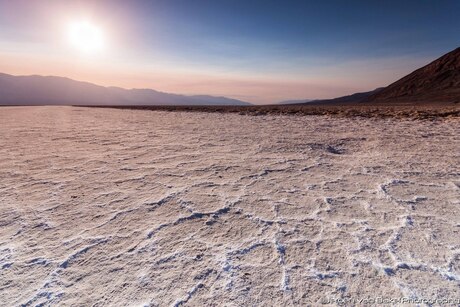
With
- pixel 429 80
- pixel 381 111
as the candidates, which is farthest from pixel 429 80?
pixel 381 111

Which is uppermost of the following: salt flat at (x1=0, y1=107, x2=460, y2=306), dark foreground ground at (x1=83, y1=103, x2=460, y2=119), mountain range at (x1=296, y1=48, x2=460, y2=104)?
mountain range at (x1=296, y1=48, x2=460, y2=104)

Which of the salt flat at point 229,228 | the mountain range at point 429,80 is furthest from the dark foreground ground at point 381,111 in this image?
the mountain range at point 429,80

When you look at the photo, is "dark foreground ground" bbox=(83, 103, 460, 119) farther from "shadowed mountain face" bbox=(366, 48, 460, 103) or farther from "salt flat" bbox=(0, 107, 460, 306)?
"shadowed mountain face" bbox=(366, 48, 460, 103)

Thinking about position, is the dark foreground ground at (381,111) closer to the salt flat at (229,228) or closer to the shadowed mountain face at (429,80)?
the salt flat at (229,228)

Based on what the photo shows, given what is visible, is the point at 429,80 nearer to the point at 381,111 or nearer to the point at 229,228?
the point at 381,111

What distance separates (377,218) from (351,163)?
5.67ft

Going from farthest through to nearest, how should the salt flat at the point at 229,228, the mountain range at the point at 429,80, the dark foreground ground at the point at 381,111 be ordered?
the mountain range at the point at 429,80, the dark foreground ground at the point at 381,111, the salt flat at the point at 229,228

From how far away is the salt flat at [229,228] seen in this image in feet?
5.06

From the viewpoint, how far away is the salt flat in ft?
5.06

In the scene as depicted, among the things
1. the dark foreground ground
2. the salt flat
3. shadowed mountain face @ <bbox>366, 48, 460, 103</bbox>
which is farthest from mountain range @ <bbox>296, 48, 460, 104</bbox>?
the salt flat

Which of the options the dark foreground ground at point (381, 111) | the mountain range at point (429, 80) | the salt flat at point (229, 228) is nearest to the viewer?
the salt flat at point (229, 228)

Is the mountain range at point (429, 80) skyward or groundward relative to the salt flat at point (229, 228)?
skyward

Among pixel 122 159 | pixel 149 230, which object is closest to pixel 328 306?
pixel 149 230

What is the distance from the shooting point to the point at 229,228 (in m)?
2.18
